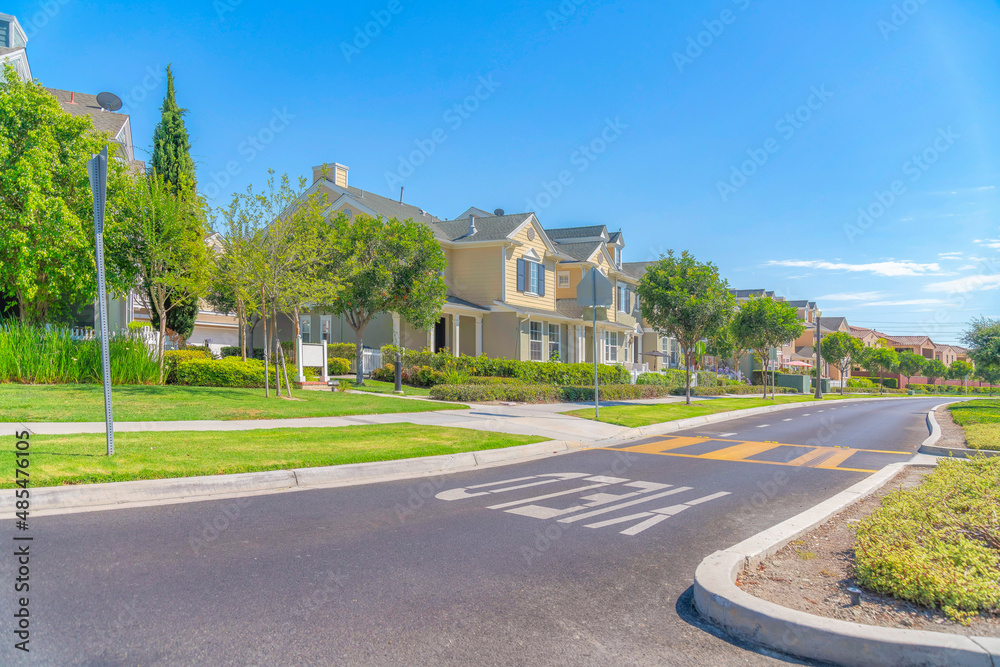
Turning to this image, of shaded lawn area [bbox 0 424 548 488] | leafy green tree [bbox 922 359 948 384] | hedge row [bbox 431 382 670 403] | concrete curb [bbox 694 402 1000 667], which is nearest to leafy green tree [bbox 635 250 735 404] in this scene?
hedge row [bbox 431 382 670 403]

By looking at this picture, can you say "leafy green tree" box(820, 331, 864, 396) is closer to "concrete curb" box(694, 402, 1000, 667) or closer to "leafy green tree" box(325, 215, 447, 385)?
"leafy green tree" box(325, 215, 447, 385)

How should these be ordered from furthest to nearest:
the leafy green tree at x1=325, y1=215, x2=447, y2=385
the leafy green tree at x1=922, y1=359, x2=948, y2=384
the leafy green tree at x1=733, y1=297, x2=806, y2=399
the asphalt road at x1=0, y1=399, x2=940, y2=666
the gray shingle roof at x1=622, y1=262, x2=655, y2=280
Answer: the leafy green tree at x1=922, y1=359, x2=948, y2=384, the gray shingle roof at x1=622, y1=262, x2=655, y2=280, the leafy green tree at x1=733, y1=297, x2=806, y2=399, the leafy green tree at x1=325, y1=215, x2=447, y2=385, the asphalt road at x1=0, y1=399, x2=940, y2=666

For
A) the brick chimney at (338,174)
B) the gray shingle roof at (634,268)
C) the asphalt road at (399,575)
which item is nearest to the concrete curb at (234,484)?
the asphalt road at (399,575)

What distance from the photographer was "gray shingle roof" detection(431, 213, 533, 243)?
102 ft

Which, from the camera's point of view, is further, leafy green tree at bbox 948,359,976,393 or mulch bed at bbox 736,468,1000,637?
leafy green tree at bbox 948,359,976,393

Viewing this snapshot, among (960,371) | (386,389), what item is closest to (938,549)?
(386,389)

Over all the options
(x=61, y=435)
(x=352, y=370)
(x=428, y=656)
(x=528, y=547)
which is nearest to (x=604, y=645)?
(x=428, y=656)

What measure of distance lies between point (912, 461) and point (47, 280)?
21.1 meters

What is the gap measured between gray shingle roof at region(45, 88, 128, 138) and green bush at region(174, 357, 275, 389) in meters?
11.2

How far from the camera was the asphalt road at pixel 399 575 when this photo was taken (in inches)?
139

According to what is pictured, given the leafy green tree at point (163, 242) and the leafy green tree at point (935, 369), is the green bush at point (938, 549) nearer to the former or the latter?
the leafy green tree at point (163, 242)

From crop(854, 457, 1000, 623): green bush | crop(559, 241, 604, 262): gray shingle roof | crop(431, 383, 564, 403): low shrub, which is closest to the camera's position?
crop(854, 457, 1000, 623): green bush

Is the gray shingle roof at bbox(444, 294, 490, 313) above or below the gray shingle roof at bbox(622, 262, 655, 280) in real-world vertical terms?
below

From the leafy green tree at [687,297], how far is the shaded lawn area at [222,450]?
13711mm
